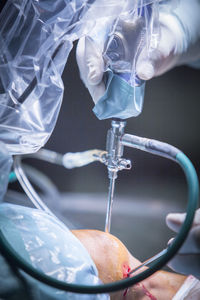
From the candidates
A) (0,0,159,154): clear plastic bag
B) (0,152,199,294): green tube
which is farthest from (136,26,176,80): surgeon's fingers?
(0,152,199,294): green tube

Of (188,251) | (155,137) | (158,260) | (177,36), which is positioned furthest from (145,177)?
(158,260)

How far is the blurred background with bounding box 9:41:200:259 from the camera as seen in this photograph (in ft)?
5.46

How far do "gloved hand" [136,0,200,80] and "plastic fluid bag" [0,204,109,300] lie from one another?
0.50 m

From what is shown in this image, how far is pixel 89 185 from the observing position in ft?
6.31

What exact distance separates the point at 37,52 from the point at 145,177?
1381 millimetres

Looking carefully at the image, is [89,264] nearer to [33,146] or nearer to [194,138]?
[33,146]

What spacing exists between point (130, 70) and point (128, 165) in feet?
0.83

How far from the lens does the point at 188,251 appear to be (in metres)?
0.67

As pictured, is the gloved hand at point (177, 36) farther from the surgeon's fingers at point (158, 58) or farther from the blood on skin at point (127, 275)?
the blood on skin at point (127, 275)

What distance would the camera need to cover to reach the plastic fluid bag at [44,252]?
64 cm

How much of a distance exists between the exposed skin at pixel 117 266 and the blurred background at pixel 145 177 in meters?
0.65

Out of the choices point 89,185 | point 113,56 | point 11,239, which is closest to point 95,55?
point 113,56

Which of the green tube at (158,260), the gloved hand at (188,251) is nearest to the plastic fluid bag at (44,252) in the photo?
the green tube at (158,260)

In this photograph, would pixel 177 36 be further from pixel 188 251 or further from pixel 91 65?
pixel 188 251
